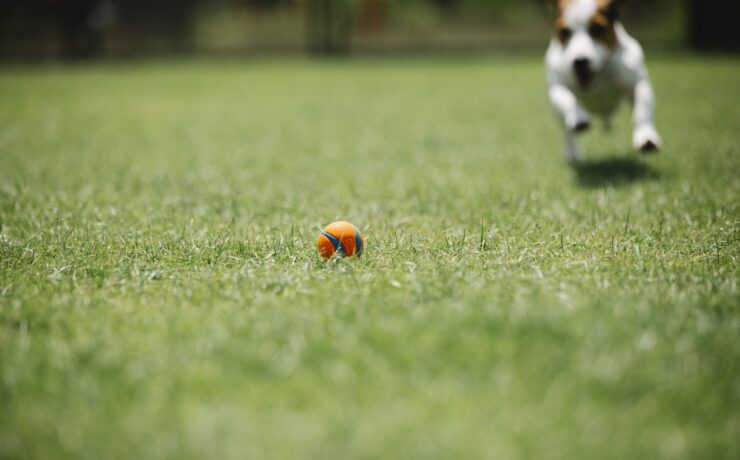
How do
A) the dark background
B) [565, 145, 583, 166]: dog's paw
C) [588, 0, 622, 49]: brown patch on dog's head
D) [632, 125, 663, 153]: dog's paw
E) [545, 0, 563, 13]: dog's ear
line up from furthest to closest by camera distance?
the dark background
[565, 145, 583, 166]: dog's paw
[545, 0, 563, 13]: dog's ear
[588, 0, 622, 49]: brown patch on dog's head
[632, 125, 663, 153]: dog's paw

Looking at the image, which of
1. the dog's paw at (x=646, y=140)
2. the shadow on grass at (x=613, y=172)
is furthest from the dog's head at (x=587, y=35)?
the shadow on grass at (x=613, y=172)

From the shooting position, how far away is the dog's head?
4.98m

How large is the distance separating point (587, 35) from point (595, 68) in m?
0.26

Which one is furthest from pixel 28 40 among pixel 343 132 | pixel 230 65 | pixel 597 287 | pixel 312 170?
pixel 597 287

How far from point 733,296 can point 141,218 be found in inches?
141

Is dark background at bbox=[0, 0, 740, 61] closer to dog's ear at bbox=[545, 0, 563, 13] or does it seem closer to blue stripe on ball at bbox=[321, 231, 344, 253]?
dog's ear at bbox=[545, 0, 563, 13]

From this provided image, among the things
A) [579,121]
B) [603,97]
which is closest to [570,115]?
[579,121]

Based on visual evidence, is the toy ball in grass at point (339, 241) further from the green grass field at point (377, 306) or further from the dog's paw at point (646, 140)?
the dog's paw at point (646, 140)

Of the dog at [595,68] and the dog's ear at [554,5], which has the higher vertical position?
the dog's ear at [554,5]

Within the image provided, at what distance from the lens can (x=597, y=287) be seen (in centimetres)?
294

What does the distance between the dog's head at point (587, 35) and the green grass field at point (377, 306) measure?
92 cm

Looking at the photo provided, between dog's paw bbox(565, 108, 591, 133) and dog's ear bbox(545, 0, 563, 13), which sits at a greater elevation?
dog's ear bbox(545, 0, 563, 13)

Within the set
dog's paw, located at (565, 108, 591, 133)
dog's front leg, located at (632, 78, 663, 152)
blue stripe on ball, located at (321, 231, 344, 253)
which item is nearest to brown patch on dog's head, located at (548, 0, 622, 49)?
dog's front leg, located at (632, 78, 663, 152)

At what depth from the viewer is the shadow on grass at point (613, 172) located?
17.6 feet
